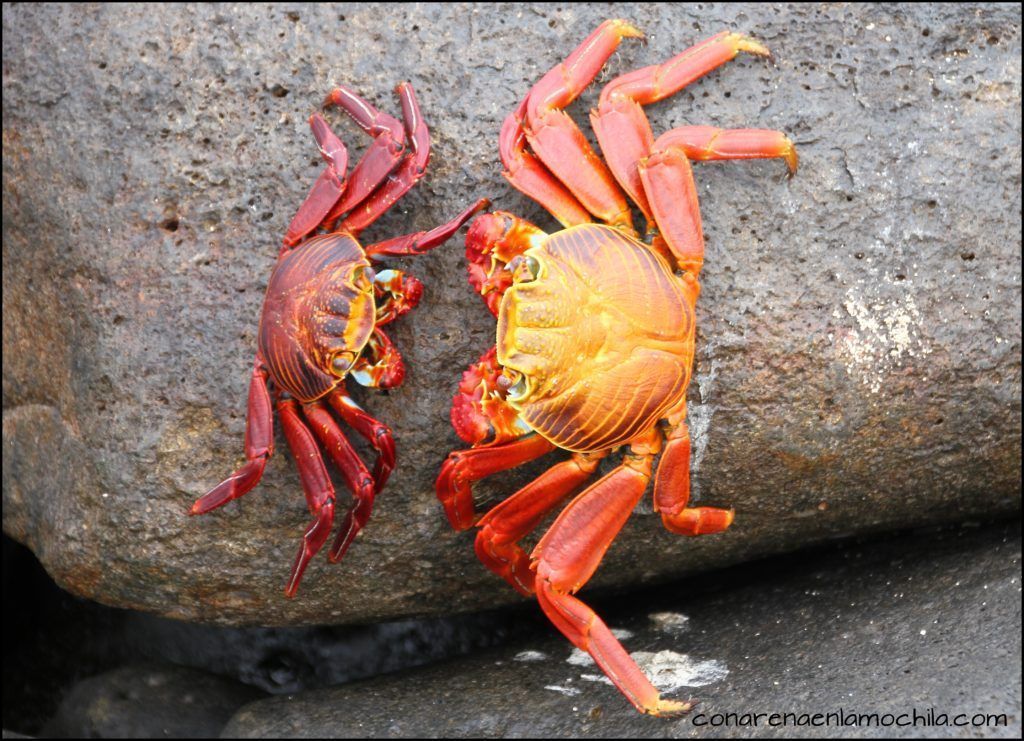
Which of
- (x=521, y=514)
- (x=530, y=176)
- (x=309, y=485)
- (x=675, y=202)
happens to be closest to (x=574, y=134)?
(x=530, y=176)

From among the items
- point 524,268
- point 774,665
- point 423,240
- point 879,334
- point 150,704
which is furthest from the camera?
point 150,704

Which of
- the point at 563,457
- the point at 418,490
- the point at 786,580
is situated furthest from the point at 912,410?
the point at 418,490

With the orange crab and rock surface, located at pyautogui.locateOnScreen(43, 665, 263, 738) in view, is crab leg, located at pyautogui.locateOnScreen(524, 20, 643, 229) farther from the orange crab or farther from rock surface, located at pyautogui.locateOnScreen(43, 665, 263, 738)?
rock surface, located at pyautogui.locateOnScreen(43, 665, 263, 738)

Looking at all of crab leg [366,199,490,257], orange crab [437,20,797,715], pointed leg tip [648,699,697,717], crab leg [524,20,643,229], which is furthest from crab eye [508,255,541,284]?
pointed leg tip [648,699,697,717]

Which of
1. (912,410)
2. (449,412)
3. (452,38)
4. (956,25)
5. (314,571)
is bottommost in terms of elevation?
(912,410)

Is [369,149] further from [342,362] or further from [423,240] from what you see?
[342,362]

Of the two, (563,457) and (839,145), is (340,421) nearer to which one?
(563,457)
